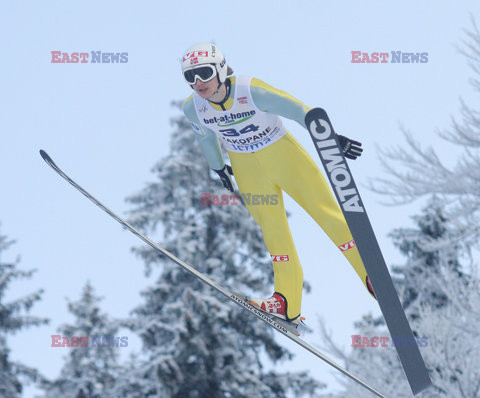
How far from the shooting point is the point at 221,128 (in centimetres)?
525

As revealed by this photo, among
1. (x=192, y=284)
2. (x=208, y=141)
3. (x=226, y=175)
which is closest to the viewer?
(x=208, y=141)

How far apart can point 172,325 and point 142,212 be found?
102 inches

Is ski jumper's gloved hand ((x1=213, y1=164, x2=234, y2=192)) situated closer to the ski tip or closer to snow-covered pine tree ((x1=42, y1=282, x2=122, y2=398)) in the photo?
the ski tip

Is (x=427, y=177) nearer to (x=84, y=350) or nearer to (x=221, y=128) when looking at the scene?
(x=221, y=128)

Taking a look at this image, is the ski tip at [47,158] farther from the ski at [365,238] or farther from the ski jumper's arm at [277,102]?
the ski at [365,238]

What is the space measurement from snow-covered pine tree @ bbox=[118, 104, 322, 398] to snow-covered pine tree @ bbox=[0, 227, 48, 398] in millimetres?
3848

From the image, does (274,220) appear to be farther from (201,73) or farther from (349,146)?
(201,73)

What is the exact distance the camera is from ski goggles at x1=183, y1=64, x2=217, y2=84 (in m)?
4.91

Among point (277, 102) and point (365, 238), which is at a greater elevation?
point (277, 102)

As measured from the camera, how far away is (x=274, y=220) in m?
5.57

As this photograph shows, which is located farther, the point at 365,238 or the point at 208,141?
the point at 208,141

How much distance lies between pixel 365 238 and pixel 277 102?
1107mm

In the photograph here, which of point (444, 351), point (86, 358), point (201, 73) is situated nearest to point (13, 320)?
point (86, 358)

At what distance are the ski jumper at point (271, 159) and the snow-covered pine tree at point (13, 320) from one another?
15222 millimetres
